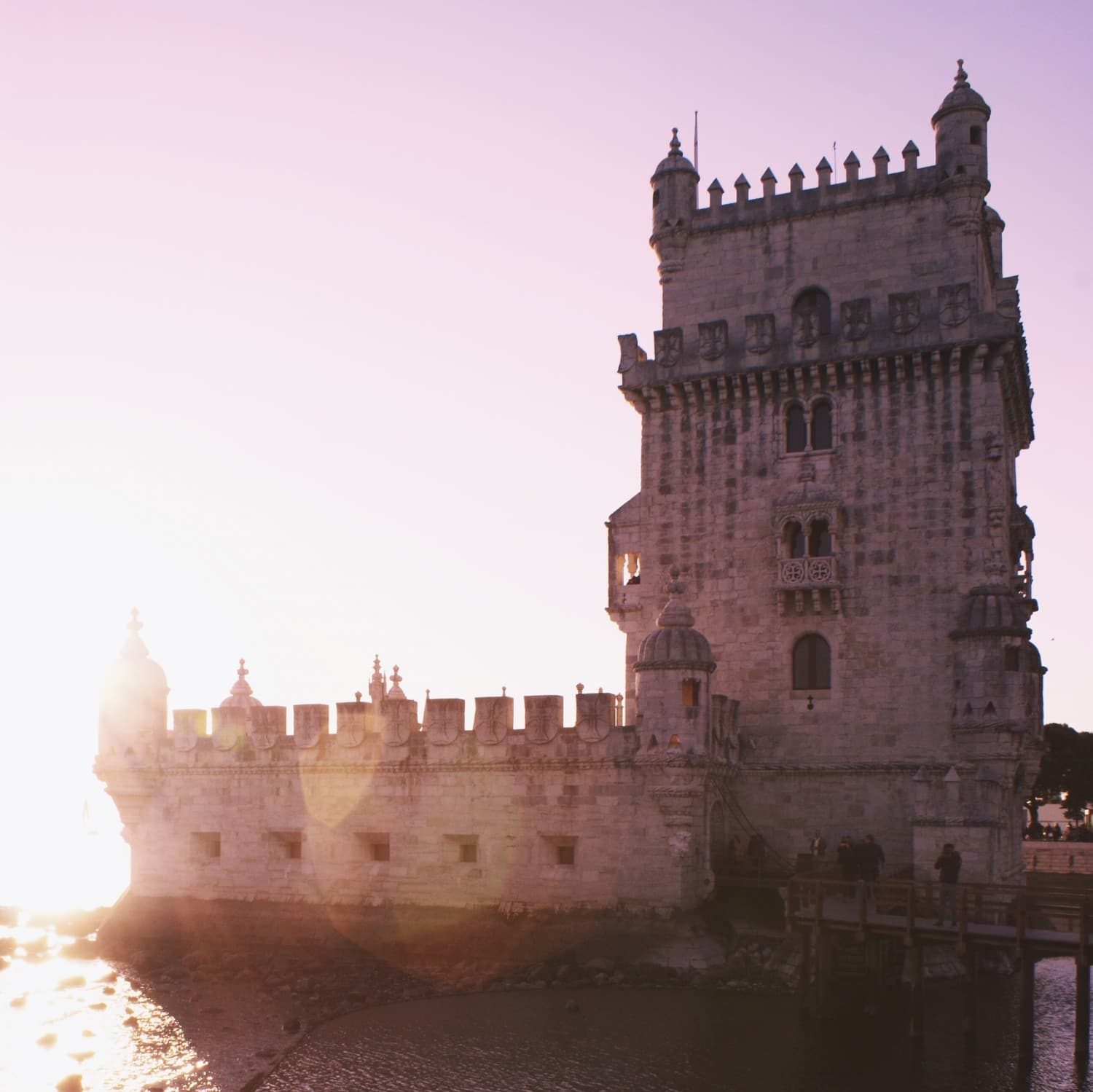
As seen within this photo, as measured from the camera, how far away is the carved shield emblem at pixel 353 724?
34.8 metres

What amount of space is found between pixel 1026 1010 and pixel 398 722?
1706 cm

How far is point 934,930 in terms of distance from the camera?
25.6 metres

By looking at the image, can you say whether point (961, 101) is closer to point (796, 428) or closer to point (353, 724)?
point (796, 428)

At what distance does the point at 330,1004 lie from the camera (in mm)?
29406

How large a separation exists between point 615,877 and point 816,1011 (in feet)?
20.1

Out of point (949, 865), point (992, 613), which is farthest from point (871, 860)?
point (992, 613)

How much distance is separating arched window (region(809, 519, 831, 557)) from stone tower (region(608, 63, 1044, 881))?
6 cm

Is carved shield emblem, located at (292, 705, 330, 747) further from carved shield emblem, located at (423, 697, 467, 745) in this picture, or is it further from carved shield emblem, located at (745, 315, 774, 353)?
carved shield emblem, located at (745, 315, 774, 353)

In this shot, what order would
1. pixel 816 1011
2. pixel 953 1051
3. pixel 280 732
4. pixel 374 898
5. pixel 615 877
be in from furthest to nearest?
pixel 280 732
pixel 374 898
pixel 615 877
pixel 816 1011
pixel 953 1051

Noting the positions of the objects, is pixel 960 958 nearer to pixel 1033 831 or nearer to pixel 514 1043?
pixel 514 1043

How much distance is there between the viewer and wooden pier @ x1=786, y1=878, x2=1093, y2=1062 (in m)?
24.1

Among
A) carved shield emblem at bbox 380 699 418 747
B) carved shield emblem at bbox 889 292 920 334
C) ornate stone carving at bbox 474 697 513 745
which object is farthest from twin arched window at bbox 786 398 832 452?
carved shield emblem at bbox 380 699 418 747

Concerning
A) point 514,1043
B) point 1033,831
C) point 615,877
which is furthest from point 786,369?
point 1033,831

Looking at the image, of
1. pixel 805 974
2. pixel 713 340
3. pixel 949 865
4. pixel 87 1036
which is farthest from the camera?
pixel 713 340
